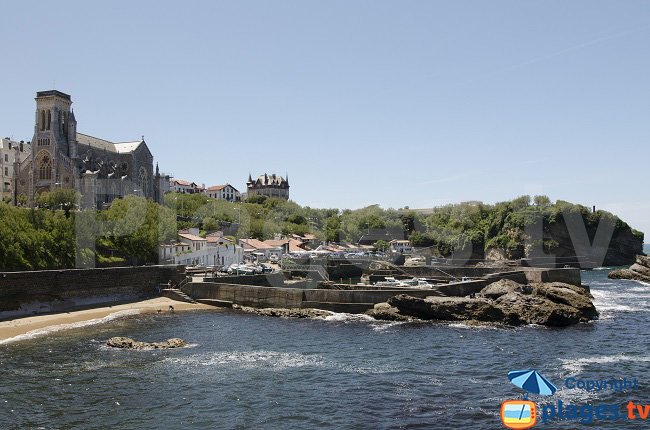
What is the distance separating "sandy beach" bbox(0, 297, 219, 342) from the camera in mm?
42344

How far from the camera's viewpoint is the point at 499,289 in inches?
2141

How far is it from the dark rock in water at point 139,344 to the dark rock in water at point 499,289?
2950cm

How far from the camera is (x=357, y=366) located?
108 ft

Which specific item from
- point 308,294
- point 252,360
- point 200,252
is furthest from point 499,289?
point 200,252

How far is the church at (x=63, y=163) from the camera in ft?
355

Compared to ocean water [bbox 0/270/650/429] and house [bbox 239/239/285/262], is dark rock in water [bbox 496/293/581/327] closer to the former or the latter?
ocean water [bbox 0/270/650/429]

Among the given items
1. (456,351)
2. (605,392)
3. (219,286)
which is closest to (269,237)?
(219,286)

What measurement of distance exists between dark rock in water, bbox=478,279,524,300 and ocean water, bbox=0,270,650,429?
8826 mm

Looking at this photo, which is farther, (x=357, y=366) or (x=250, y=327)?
(x=250, y=327)

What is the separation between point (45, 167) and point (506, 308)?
95.0 m

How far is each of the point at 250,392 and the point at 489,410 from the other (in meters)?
11.3

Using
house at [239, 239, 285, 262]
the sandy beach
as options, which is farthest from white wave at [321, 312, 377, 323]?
house at [239, 239, 285, 262]

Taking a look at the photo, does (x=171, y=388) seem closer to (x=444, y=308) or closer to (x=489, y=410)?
(x=489, y=410)

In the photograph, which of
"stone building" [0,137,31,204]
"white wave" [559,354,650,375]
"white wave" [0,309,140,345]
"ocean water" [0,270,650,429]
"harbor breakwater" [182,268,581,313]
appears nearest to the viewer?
"ocean water" [0,270,650,429]
